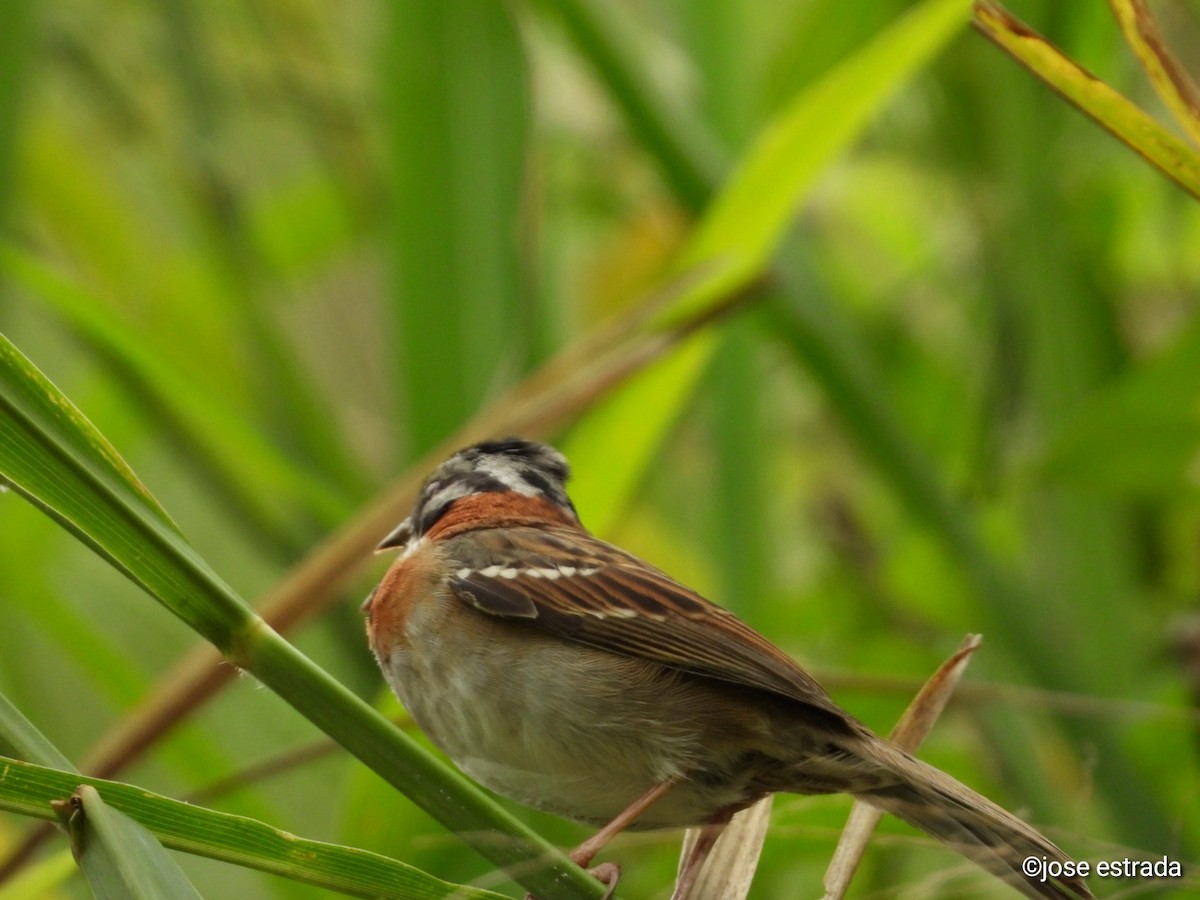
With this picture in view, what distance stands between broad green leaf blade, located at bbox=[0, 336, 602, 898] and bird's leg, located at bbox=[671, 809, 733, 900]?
1.71 feet

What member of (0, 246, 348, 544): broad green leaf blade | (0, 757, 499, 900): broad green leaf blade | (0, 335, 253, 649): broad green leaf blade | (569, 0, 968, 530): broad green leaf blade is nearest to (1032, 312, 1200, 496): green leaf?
(569, 0, 968, 530): broad green leaf blade

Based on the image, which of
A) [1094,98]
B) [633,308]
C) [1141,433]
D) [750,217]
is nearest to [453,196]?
[633,308]

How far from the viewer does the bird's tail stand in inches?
47.6

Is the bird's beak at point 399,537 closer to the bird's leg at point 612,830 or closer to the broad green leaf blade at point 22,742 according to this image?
the bird's leg at point 612,830

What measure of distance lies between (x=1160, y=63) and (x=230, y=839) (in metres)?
0.94

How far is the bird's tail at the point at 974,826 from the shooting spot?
47.6 inches

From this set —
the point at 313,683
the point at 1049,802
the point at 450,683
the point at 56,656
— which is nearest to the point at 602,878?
the point at 450,683

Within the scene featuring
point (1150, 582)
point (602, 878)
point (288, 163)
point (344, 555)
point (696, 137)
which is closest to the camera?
point (602, 878)

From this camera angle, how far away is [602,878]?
56.6 inches

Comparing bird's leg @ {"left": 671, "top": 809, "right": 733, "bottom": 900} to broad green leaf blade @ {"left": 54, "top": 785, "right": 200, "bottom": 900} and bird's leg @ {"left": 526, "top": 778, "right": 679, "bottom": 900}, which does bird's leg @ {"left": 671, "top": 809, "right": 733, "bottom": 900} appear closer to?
bird's leg @ {"left": 526, "top": 778, "right": 679, "bottom": 900}

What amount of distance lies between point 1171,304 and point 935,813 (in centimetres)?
246

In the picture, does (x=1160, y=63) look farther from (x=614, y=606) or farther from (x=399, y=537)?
(x=399, y=537)

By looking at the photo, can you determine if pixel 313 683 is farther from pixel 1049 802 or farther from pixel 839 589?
pixel 839 589

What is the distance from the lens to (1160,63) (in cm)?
118
